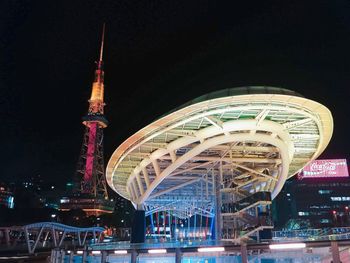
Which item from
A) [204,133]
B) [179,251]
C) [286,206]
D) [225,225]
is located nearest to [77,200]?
[286,206]

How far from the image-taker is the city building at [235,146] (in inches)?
1036

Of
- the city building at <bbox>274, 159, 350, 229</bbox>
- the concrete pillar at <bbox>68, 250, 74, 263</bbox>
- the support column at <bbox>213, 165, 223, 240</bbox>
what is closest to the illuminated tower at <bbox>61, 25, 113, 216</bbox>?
the city building at <bbox>274, 159, 350, 229</bbox>

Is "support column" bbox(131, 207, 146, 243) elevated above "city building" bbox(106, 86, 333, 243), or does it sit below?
below

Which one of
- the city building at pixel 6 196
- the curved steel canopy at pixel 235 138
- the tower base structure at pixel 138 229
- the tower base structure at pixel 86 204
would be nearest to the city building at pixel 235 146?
the curved steel canopy at pixel 235 138

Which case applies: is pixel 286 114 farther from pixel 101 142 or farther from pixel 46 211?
pixel 101 142

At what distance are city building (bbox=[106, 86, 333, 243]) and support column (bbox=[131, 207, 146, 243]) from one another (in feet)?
0.38

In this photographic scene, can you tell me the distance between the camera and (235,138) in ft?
101

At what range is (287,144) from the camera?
32781 millimetres

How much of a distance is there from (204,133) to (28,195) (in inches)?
2982

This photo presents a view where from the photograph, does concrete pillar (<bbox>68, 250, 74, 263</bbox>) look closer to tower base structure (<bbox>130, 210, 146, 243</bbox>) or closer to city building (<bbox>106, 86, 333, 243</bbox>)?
city building (<bbox>106, 86, 333, 243</bbox>)

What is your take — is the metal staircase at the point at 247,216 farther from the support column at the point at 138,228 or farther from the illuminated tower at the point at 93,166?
the illuminated tower at the point at 93,166

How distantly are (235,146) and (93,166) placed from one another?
2979 inches

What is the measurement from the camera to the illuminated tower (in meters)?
97.0

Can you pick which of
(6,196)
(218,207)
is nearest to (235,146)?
(218,207)
